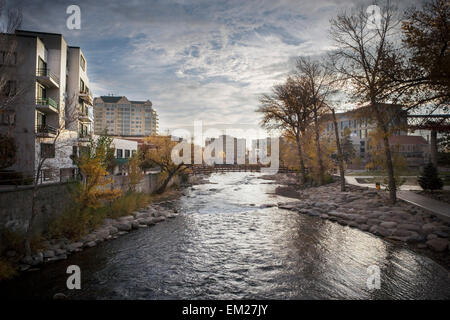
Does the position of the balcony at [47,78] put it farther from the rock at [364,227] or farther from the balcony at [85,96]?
the rock at [364,227]

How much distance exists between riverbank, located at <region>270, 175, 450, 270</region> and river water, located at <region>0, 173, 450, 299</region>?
0.72 meters

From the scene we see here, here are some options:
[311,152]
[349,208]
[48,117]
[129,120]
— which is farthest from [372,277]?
[129,120]

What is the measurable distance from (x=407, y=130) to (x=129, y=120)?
121 meters

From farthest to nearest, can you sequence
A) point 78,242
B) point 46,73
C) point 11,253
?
point 46,73, point 78,242, point 11,253

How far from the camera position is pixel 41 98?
2045 centimetres

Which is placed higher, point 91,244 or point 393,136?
point 393,136

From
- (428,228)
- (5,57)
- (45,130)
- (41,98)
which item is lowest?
(428,228)

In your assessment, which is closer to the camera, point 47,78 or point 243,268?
point 243,268

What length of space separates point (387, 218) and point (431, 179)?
5.78 meters

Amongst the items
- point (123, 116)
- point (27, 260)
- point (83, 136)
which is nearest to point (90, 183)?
point (27, 260)

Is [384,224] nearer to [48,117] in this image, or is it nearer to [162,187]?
[162,187]

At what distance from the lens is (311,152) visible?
29047 mm

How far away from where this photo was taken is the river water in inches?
266

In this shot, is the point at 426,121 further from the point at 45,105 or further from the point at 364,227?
the point at 45,105
